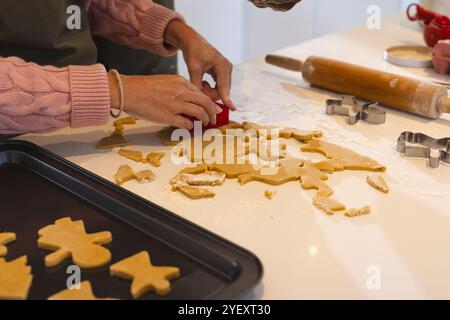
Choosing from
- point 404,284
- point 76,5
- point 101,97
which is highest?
point 76,5

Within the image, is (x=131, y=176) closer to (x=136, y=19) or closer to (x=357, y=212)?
(x=357, y=212)

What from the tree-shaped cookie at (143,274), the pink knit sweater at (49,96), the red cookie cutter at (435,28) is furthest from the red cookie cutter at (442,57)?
the tree-shaped cookie at (143,274)

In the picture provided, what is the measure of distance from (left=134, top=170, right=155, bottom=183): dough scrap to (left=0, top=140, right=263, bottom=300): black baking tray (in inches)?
2.9

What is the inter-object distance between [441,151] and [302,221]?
320 mm

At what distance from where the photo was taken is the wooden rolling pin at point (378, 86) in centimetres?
110

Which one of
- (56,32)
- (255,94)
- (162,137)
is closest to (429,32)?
(255,94)

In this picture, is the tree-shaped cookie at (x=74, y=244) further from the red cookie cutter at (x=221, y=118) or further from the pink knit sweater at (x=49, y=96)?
the red cookie cutter at (x=221, y=118)

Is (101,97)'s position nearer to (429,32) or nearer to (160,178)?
(160,178)

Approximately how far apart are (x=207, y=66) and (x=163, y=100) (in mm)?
198

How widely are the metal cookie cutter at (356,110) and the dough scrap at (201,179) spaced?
1.12ft

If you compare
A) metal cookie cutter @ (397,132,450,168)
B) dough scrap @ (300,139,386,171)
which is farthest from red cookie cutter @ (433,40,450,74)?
dough scrap @ (300,139,386,171)

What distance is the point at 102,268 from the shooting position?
2.19ft

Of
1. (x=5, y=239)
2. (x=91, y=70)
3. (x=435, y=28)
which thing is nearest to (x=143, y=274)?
(x=5, y=239)

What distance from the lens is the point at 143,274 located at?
63cm
